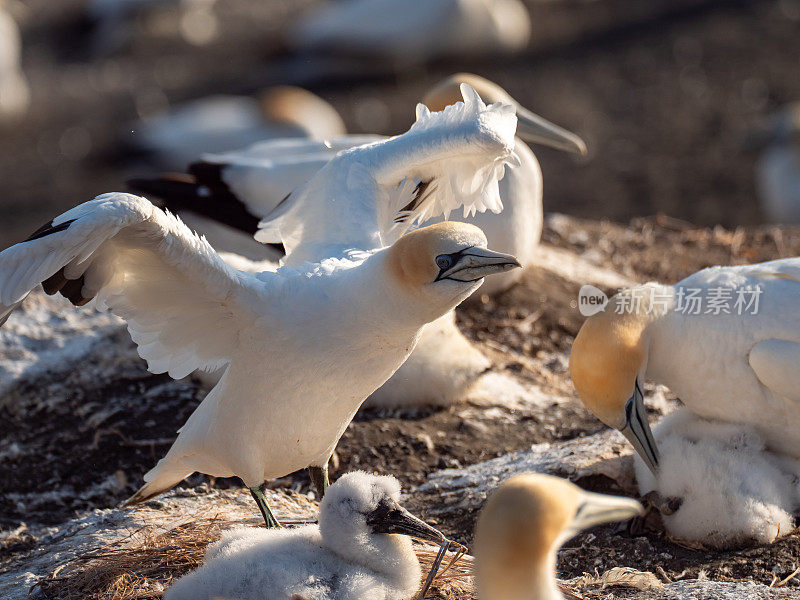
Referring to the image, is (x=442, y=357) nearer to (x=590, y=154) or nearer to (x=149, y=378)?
(x=149, y=378)

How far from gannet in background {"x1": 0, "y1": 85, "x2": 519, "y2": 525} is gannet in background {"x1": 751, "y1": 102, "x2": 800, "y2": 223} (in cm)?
601

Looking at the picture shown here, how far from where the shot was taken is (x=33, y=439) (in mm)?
5188

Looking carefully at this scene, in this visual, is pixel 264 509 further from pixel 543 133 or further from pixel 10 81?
pixel 10 81

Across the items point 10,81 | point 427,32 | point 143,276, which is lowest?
point 427,32

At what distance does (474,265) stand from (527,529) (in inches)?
34.2

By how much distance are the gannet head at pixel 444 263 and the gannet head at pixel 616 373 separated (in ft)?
3.11

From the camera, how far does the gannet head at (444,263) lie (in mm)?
3387

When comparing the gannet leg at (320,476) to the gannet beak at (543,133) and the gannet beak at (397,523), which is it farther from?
the gannet beak at (543,133)

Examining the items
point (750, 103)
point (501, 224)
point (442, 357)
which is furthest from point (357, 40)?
point (442, 357)

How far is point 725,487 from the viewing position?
4.04 meters

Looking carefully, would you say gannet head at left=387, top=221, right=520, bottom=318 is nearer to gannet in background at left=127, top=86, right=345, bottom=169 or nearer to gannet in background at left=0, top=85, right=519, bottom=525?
gannet in background at left=0, top=85, right=519, bottom=525


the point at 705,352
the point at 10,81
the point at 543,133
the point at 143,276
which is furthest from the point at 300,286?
the point at 10,81

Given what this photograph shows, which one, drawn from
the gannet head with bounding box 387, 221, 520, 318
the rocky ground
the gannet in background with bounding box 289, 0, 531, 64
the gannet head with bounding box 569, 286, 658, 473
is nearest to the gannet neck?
the gannet head with bounding box 569, 286, 658, 473

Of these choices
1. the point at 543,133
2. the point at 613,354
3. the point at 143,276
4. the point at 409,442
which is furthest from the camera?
the point at 543,133
